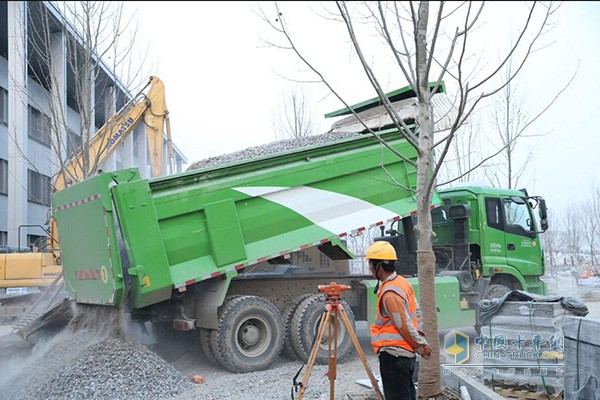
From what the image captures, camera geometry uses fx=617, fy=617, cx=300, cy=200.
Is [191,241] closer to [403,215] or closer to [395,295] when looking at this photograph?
[403,215]

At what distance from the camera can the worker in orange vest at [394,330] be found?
13.9 ft

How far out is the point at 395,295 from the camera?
13.9 ft

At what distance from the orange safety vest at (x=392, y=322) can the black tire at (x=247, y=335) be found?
3649 millimetres

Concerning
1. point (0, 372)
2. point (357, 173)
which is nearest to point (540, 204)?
point (357, 173)

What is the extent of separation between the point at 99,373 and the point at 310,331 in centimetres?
282

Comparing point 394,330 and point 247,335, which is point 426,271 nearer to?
point 394,330

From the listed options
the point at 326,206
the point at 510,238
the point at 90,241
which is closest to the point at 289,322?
the point at 326,206

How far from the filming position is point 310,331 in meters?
8.30

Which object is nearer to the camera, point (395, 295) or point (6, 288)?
point (395, 295)

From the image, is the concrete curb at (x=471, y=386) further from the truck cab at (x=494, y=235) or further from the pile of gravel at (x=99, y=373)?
the truck cab at (x=494, y=235)

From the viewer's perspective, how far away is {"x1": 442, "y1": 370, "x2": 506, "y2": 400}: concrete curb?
16.7 ft

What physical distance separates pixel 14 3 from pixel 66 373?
48.6ft

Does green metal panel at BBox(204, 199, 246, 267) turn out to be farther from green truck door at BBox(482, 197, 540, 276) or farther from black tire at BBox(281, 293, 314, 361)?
green truck door at BBox(482, 197, 540, 276)

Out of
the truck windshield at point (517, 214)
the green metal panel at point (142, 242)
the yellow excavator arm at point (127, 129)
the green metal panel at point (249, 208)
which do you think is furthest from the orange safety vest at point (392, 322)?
the yellow excavator arm at point (127, 129)
